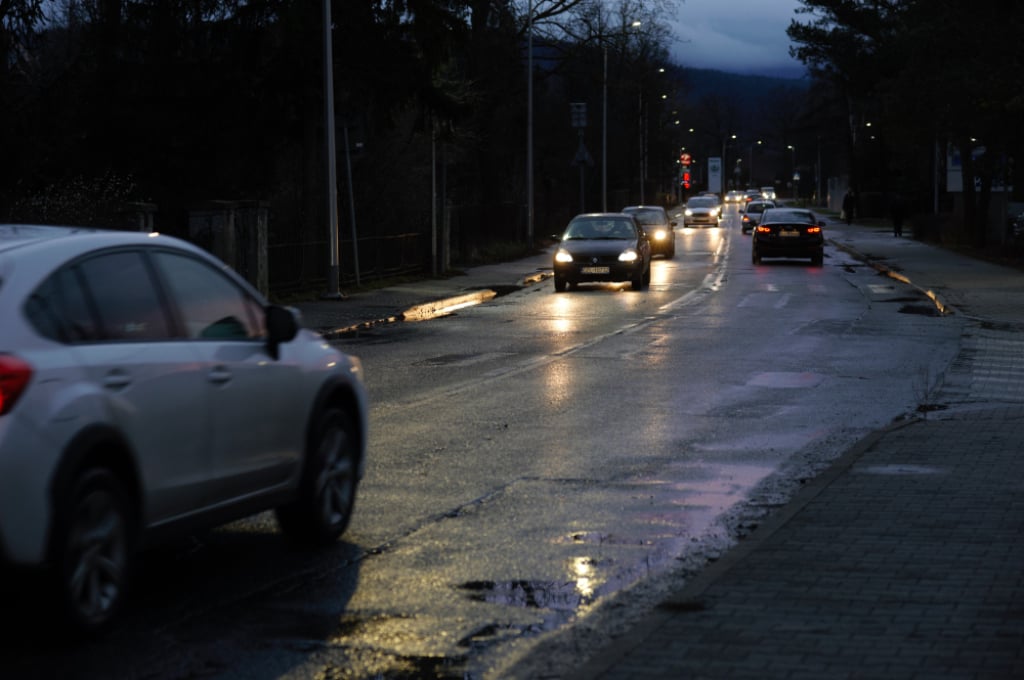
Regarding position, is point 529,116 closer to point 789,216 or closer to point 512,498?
point 789,216

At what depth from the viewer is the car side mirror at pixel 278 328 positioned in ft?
25.8

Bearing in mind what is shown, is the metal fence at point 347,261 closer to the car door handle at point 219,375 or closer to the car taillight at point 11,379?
the car door handle at point 219,375

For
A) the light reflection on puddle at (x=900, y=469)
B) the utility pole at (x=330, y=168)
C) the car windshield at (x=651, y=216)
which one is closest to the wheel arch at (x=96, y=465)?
the light reflection on puddle at (x=900, y=469)

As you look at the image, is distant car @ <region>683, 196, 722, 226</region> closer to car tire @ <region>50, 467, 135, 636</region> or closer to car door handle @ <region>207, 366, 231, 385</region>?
car door handle @ <region>207, 366, 231, 385</region>

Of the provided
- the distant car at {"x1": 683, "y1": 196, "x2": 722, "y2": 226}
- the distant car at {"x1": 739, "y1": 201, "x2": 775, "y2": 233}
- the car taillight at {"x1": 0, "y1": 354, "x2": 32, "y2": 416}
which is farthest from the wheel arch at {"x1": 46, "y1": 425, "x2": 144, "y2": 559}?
the distant car at {"x1": 683, "y1": 196, "x2": 722, "y2": 226}

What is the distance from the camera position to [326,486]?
8445 millimetres

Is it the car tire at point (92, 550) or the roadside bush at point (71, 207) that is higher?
the roadside bush at point (71, 207)

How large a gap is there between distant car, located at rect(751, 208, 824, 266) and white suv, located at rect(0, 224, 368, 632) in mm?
36736

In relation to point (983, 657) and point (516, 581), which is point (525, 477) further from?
point (983, 657)

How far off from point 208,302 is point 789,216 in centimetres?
3851

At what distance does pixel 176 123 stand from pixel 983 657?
2673 cm

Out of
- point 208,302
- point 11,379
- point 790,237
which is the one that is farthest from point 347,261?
A: point 11,379

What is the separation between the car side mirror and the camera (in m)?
7.86

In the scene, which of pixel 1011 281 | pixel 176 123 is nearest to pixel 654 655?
pixel 176 123
